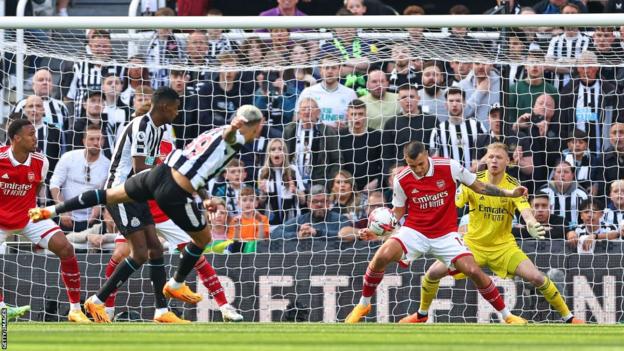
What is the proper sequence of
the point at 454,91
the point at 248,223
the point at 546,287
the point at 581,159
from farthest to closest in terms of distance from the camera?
the point at 454,91, the point at 581,159, the point at 248,223, the point at 546,287

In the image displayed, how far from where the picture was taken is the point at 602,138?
47.8ft

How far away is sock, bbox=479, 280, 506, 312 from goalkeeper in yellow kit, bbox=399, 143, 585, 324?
0.47 metres

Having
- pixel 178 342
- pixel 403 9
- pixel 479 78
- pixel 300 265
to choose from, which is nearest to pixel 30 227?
pixel 300 265

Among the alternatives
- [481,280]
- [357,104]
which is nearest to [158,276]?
[481,280]

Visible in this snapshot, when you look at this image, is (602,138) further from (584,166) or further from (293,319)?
(293,319)

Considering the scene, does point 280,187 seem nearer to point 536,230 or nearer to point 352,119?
point 352,119

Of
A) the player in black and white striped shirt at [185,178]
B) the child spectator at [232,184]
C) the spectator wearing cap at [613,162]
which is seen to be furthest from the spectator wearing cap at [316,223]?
the player in black and white striped shirt at [185,178]

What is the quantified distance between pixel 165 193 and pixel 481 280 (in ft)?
10.6

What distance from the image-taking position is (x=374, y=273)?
40.9 feet

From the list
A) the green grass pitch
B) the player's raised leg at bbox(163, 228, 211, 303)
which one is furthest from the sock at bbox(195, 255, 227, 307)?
the green grass pitch

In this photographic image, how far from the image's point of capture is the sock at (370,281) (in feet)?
40.9

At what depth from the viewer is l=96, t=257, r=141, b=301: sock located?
38.8 feet

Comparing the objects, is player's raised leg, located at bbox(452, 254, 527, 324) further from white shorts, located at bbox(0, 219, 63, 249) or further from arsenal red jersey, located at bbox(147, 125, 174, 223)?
white shorts, located at bbox(0, 219, 63, 249)

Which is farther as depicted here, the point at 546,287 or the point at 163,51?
the point at 163,51
